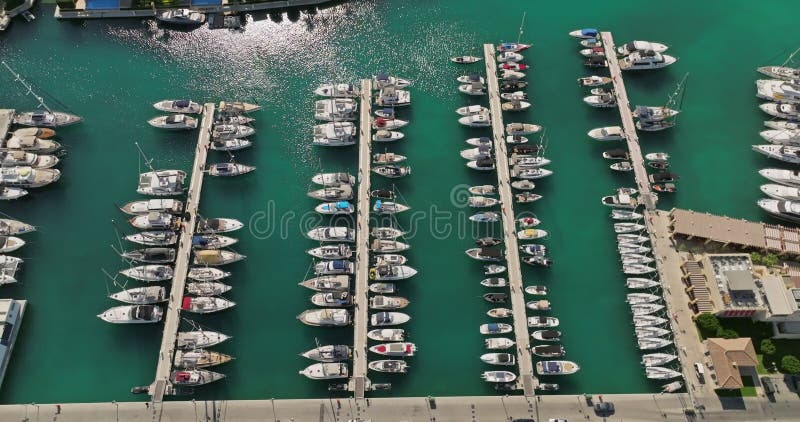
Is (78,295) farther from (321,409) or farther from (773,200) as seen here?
(773,200)

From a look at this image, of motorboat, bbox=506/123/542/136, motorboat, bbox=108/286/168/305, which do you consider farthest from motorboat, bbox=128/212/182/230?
motorboat, bbox=506/123/542/136

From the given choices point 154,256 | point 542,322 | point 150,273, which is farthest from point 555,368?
point 154,256

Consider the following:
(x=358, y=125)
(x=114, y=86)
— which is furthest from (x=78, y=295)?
(x=358, y=125)

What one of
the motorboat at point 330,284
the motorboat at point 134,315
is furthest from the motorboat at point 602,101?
the motorboat at point 134,315

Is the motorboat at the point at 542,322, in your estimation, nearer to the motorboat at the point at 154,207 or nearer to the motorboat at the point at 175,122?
the motorboat at the point at 154,207

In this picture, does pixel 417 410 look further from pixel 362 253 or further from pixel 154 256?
pixel 154 256

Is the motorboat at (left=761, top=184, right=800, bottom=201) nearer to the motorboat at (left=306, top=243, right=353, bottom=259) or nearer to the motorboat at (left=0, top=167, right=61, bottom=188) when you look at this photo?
the motorboat at (left=306, top=243, right=353, bottom=259)
